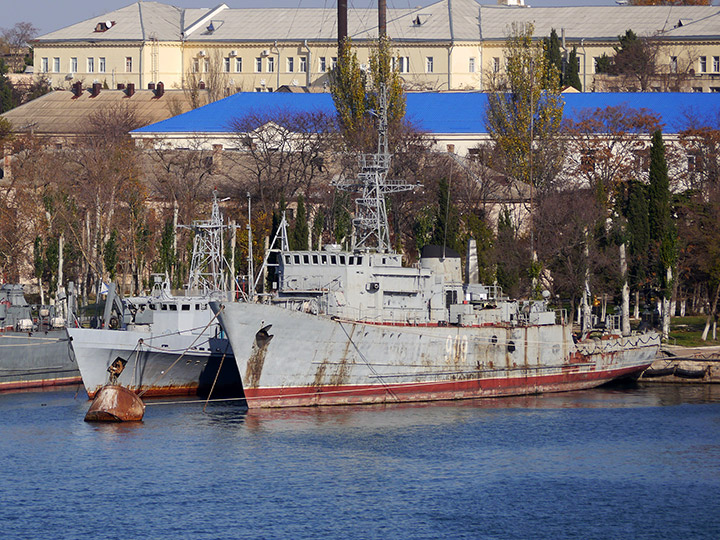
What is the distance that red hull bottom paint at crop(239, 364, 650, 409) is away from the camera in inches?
2035

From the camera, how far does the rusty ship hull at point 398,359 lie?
166ft

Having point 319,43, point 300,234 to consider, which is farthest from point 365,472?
point 319,43

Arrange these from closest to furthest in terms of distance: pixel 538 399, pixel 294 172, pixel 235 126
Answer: pixel 538 399 < pixel 294 172 < pixel 235 126

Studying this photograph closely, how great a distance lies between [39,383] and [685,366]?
107ft

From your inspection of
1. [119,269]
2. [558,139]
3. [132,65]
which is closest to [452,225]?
[558,139]

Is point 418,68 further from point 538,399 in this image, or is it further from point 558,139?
point 538,399

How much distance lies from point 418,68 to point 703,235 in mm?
82933

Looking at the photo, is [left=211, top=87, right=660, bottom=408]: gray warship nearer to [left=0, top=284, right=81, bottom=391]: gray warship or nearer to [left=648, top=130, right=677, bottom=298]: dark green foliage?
[left=648, top=130, right=677, bottom=298]: dark green foliage

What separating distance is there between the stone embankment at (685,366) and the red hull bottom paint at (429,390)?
903mm

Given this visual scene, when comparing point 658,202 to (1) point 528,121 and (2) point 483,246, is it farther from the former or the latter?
(1) point 528,121

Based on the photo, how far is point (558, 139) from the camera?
9006 centimetres

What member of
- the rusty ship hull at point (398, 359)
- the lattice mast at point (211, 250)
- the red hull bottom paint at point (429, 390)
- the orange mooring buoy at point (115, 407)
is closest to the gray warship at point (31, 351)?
the lattice mast at point (211, 250)

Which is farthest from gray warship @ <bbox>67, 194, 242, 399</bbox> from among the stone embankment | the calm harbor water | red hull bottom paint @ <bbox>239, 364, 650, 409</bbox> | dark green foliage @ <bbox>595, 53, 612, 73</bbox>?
dark green foliage @ <bbox>595, 53, 612, 73</bbox>

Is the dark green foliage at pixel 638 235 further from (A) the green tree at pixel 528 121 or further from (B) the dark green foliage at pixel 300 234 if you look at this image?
(B) the dark green foliage at pixel 300 234
